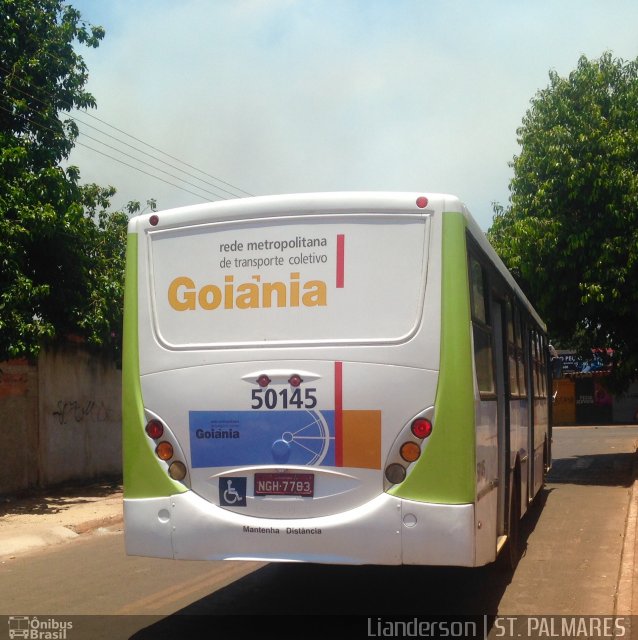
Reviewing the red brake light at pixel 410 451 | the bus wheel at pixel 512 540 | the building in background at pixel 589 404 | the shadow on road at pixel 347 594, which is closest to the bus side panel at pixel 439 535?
the red brake light at pixel 410 451

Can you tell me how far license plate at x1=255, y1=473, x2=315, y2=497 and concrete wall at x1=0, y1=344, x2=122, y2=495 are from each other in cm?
1020

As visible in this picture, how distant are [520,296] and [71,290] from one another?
335 inches

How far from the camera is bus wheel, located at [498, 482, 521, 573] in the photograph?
8625 millimetres

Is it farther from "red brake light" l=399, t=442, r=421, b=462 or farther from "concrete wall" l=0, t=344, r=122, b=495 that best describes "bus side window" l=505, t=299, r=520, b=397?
"concrete wall" l=0, t=344, r=122, b=495

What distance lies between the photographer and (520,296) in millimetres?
10125

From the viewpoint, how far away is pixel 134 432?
6.57 meters

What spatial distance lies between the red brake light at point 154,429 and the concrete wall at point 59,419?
9513 mm

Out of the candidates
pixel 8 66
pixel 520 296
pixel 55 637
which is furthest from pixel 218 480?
pixel 8 66

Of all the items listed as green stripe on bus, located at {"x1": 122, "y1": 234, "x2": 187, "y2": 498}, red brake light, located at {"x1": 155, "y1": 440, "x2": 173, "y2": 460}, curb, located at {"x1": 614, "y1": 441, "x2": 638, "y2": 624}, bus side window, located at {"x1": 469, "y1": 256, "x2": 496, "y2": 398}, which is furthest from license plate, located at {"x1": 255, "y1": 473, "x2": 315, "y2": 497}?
curb, located at {"x1": 614, "y1": 441, "x2": 638, "y2": 624}

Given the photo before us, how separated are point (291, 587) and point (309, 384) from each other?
2.82 metres

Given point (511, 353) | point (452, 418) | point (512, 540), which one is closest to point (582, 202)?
point (511, 353)

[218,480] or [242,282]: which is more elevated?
[242,282]

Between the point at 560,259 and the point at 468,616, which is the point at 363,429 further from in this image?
the point at 560,259

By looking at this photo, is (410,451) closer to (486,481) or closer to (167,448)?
(486,481)
